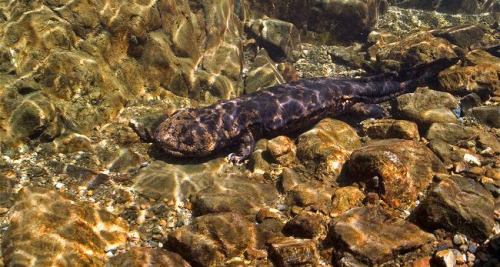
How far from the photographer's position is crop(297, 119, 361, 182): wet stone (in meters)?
5.67

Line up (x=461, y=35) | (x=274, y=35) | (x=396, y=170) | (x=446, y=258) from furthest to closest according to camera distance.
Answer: (x=461, y=35) → (x=274, y=35) → (x=396, y=170) → (x=446, y=258)

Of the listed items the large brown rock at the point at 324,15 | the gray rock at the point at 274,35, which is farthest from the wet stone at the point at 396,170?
the large brown rock at the point at 324,15

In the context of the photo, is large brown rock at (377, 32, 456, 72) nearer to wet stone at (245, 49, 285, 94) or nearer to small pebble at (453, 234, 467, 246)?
→ wet stone at (245, 49, 285, 94)

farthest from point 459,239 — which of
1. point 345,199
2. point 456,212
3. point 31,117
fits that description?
point 31,117

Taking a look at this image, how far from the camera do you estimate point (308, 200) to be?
16.3ft

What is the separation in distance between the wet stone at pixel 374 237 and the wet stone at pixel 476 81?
5275 mm

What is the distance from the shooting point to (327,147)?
5.87 m

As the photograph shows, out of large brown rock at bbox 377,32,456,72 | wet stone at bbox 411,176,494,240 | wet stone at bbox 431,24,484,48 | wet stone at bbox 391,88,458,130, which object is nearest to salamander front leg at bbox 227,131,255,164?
wet stone at bbox 411,176,494,240

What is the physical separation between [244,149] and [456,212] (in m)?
3.52

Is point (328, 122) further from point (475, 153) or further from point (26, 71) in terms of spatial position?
point (26, 71)

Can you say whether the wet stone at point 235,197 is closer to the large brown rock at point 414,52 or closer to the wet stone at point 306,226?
the wet stone at point 306,226

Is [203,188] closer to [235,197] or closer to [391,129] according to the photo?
[235,197]

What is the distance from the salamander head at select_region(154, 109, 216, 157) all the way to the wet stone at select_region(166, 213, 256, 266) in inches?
71.7

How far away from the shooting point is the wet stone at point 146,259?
145 inches
